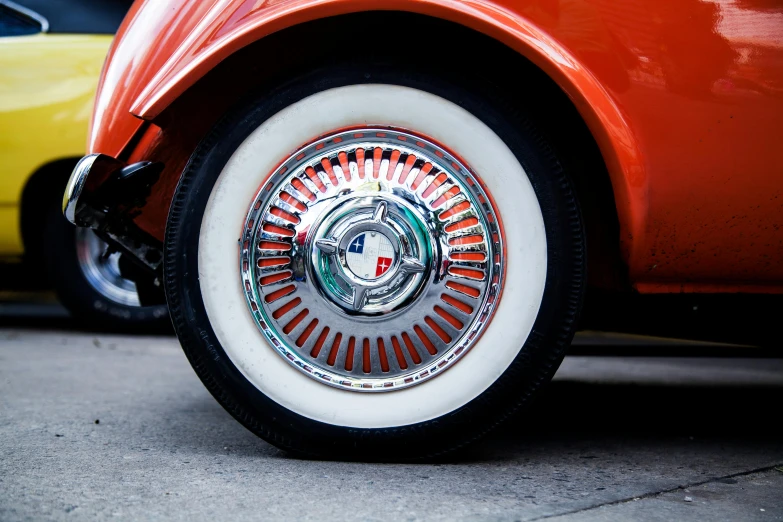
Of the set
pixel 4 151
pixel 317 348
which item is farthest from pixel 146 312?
pixel 317 348

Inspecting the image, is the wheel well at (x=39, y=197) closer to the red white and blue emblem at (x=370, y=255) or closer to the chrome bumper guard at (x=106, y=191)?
the chrome bumper guard at (x=106, y=191)

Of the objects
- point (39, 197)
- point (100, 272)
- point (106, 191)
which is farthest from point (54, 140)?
point (106, 191)

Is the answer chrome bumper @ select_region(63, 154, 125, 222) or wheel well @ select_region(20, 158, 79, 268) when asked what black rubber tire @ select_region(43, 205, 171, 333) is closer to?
wheel well @ select_region(20, 158, 79, 268)

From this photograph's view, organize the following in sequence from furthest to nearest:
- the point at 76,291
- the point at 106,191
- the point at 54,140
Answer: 1. the point at 76,291
2. the point at 54,140
3. the point at 106,191

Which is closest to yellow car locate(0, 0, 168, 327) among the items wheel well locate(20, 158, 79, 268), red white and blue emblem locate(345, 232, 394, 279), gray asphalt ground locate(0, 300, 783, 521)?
wheel well locate(20, 158, 79, 268)

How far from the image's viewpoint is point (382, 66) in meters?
1.52

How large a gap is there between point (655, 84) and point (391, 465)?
865 millimetres

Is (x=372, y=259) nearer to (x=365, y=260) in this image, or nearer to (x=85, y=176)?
(x=365, y=260)

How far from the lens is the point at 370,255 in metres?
1.52

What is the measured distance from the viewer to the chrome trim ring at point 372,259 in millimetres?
1523

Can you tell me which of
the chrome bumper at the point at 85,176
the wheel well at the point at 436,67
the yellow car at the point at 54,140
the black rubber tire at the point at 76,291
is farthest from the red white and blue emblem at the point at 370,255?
the black rubber tire at the point at 76,291

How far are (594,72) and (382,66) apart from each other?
393 millimetres

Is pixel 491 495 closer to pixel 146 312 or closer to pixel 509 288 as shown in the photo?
pixel 509 288

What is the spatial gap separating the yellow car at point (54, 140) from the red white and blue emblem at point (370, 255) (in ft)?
7.37
